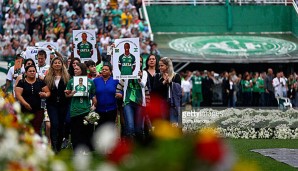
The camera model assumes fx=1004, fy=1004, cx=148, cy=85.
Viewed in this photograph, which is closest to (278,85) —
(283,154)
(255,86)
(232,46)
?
(255,86)

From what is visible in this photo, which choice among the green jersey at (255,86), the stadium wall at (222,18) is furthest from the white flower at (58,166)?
the stadium wall at (222,18)

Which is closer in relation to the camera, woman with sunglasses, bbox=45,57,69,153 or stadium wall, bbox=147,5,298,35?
woman with sunglasses, bbox=45,57,69,153

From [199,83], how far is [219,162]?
114ft

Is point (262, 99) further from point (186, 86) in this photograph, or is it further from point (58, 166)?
point (58, 166)

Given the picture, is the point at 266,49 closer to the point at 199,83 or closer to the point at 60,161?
the point at 199,83

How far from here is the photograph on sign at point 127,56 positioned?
1811 cm

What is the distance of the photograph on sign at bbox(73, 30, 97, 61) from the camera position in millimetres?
21953

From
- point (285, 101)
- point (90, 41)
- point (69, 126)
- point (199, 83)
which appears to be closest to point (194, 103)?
point (199, 83)

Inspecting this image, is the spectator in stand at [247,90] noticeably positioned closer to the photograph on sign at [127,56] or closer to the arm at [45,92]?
the photograph on sign at [127,56]

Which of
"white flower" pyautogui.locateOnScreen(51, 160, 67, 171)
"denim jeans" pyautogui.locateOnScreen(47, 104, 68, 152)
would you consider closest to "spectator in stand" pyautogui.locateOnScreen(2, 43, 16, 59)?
"denim jeans" pyautogui.locateOnScreen(47, 104, 68, 152)

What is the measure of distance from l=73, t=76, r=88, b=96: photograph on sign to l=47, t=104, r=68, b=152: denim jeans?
648 millimetres

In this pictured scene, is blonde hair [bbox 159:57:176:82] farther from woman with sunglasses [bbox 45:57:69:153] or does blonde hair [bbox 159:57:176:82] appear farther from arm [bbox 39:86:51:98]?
arm [bbox 39:86:51:98]


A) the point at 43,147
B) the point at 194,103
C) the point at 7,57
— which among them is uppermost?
the point at 43,147

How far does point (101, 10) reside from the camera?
137ft
